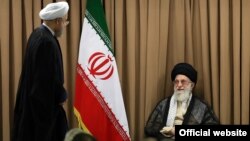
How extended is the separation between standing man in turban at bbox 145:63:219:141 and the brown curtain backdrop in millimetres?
196

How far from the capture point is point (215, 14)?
13.1 feet

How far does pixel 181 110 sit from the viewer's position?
12.7 ft

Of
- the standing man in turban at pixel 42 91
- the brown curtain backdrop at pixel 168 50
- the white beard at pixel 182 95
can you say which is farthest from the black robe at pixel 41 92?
the white beard at pixel 182 95

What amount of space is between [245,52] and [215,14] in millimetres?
437

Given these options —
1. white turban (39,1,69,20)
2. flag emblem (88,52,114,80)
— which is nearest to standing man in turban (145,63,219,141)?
flag emblem (88,52,114,80)

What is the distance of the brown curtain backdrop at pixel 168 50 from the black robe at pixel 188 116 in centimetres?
15

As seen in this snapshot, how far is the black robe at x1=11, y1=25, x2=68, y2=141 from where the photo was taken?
111 inches

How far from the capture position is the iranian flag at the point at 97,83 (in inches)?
145

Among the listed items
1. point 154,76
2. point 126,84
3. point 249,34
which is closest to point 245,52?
point 249,34

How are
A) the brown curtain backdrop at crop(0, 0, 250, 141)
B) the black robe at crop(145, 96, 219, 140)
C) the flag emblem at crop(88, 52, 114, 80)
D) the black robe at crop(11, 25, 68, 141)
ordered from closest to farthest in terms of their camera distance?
the black robe at crop(11, 25, 68, 141) → the flag emblem at crop(88, 52, 114, 80) → the black robe at crop(145, 96, 219, 140) → the brown curtain backdrop at crop(0, 0, 250, 141)

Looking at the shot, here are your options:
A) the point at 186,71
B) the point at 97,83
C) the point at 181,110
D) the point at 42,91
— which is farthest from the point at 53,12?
the point at 181,110

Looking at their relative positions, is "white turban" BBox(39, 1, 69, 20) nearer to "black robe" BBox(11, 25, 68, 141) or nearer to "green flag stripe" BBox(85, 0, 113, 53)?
"black robe" BBox(11, 25, 68, 141)

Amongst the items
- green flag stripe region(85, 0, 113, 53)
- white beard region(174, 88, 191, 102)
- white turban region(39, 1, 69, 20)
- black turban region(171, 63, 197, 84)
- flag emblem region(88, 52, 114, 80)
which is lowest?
white beard region(174, 88, 191, 102)

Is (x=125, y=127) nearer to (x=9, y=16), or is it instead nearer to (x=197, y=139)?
(x=9, y=16)
